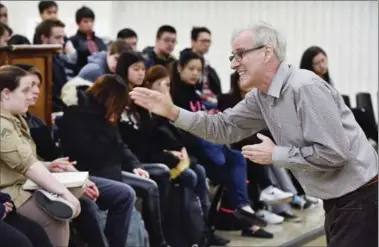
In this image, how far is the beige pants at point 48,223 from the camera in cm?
365

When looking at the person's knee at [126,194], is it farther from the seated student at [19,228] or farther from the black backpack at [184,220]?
the seated student at [19,228]

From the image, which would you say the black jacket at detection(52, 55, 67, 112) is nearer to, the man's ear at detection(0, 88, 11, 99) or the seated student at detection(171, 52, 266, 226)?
the seated student at detection(171, 52, 266, 226)

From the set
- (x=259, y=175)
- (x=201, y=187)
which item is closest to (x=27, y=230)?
(x=201, y=187)

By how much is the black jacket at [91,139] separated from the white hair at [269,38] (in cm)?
164

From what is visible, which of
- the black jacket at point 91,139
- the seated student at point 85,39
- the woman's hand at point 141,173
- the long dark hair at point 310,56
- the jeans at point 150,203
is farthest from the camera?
the long dark hair at point 310,56

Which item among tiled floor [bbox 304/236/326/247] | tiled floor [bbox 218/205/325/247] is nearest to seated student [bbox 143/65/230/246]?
tiled floor [bbox 218/205/325/247]

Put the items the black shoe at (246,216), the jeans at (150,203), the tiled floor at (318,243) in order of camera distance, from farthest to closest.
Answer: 1. the tiled floor at (318,243)
2. the black shoe at (246,216)
3. the jeans at (150,203)

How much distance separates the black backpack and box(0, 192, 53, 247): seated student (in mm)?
1259

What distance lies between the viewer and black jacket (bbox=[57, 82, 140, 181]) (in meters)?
4.29

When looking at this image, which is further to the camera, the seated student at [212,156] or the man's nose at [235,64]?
the seated student at [212,156]

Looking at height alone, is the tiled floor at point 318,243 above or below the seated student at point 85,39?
below

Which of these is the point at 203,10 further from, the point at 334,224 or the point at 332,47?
the point at 334,224

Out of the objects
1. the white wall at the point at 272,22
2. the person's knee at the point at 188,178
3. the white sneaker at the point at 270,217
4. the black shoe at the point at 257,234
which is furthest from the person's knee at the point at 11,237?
the white wall at the point at 272,22

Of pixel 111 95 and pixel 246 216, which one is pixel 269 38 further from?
pixel 246 216
